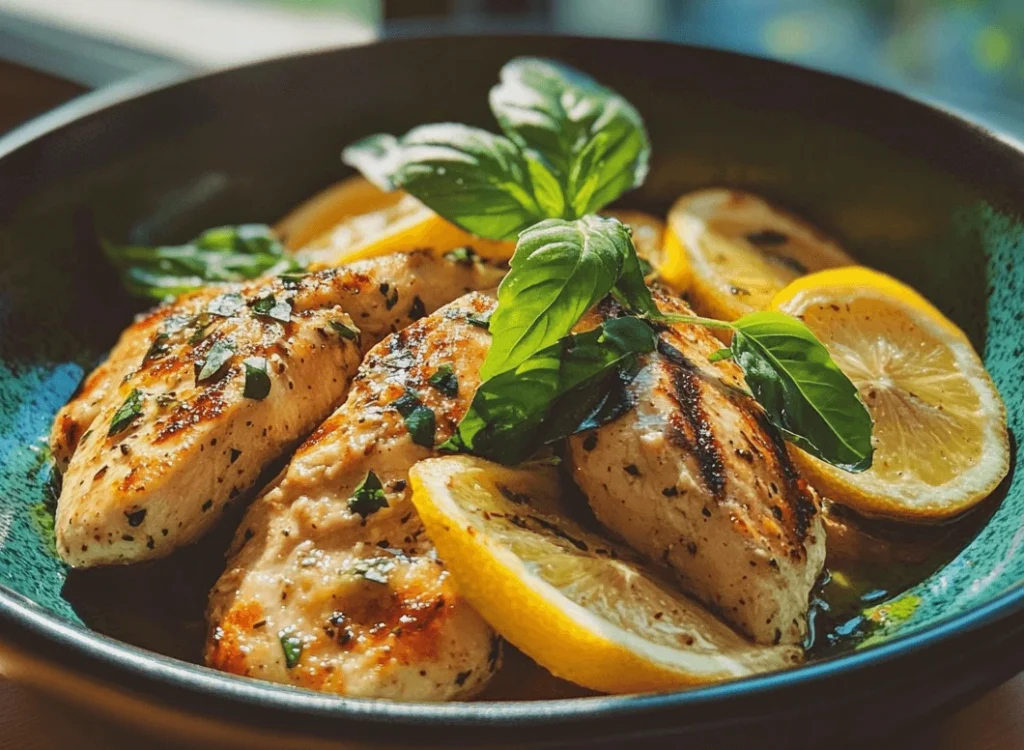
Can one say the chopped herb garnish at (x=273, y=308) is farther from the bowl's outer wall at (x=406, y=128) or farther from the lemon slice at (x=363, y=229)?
the bowl's outer wall at (x=406, y=128)

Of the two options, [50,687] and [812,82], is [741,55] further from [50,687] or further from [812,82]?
[50,687]

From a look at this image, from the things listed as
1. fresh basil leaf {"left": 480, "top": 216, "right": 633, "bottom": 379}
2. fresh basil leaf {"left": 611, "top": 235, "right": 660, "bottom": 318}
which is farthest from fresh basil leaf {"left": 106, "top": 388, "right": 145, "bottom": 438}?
fresh basil leaf {"left": 611, "top": 235, "right": 660, "bottom": 318}

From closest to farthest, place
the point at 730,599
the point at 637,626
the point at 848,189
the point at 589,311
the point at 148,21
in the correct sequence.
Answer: the point at 637,626 → the point at 730,599 → the point at 589,311 → the point at 848,189 → the point at 148,21

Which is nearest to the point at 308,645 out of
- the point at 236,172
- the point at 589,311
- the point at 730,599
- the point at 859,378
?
the point at 730,599

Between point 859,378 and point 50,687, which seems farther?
point 859,378

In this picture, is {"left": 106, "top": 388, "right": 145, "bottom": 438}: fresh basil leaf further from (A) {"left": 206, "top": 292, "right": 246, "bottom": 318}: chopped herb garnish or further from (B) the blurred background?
(B) the blurred background

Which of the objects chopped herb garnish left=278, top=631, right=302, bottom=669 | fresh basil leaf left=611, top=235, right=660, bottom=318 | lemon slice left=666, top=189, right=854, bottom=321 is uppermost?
fresh basil leaf left=611, top=235, right=660, bottom=318
